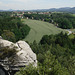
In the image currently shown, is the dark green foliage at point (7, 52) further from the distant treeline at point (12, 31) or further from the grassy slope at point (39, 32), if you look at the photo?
the grassy slope at point (39, 32)

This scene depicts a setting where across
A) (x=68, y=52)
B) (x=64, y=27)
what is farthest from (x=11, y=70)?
(x=64, y=27)

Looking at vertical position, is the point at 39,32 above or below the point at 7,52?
below

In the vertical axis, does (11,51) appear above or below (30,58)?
above

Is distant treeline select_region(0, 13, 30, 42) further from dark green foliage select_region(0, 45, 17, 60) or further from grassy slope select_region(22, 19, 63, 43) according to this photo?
dark green foliage select_region(0, 45, 17, 60)

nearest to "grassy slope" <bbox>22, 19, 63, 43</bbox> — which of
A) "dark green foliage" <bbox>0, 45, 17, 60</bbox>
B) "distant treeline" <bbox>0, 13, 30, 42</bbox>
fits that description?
"distant treeline" <bbox>0, 13, 30, 42</bbox>

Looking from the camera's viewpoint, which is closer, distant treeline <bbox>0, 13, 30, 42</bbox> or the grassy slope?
distant treeline <bbox>0, 13, 30, 42</bbox>

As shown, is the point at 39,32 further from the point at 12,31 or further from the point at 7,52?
the point at 7,52

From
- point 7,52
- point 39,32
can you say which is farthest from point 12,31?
point 7,52

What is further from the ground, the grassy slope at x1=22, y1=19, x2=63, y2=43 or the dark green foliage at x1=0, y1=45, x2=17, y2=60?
the dark green foliage at x1=0, y1=45, x2=17, y2=60

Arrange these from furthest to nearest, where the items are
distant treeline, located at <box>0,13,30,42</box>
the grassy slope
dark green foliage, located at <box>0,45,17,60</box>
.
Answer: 1. the grassy slope
2. distant treeline, located at <box>0,13,30,42</box>
3. dark green foliage, located at <box>0,45,17,60</box>

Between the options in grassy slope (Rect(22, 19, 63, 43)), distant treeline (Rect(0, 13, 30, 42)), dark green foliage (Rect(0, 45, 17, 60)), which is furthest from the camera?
grassy slope (Rect(22, 19, 63, 43))

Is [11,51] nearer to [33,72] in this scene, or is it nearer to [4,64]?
[4,64]
